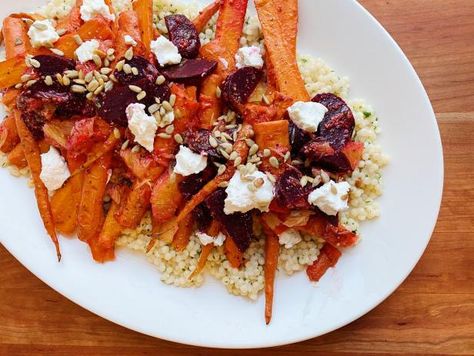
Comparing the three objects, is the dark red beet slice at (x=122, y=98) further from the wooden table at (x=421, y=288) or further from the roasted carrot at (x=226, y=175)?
the wooden table at (x=421, y=288)

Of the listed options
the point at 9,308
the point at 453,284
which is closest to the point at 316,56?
the point at 453,284

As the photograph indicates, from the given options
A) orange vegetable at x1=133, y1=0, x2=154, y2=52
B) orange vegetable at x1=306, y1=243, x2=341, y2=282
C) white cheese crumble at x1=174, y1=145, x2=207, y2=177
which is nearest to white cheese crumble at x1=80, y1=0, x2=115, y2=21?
orange vegetable at x1=133, y1=0, x2=154, y2=52

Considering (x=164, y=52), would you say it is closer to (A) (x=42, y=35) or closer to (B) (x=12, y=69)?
(A) (x=42, y=35)

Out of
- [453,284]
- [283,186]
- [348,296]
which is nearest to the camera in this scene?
[283,186]

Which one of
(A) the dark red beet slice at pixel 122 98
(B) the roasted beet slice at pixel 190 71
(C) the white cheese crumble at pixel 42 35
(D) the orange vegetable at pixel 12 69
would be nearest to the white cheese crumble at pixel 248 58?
(B) the roasted beet slice at pixel 190 71

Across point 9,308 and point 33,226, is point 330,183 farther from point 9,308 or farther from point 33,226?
point 9,308

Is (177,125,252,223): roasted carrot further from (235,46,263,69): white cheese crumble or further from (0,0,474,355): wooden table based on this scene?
(0,0,474,355): wooden table
